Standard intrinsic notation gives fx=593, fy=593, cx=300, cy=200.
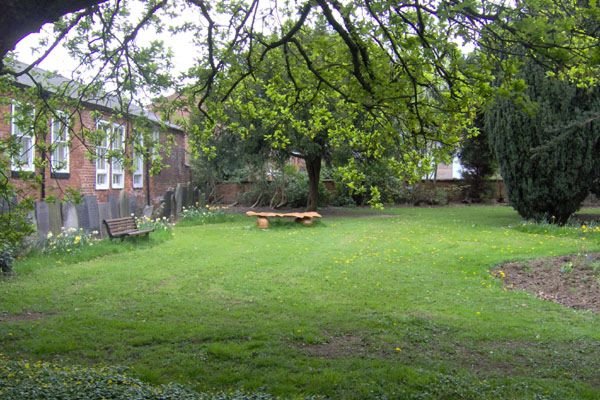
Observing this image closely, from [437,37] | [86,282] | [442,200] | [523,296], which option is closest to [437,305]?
[523,296]

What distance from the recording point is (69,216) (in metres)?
14.2

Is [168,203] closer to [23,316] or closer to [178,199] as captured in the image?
[178,199]

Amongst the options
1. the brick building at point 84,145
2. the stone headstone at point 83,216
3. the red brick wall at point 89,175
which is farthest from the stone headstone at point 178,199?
the stone headstone at point 83,216

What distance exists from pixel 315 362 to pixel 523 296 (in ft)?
14.4

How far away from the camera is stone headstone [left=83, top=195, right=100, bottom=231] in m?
15.4

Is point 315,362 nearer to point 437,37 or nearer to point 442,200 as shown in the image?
point 437,37

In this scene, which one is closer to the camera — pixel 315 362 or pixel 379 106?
pixel 315 362

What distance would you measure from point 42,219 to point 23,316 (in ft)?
19.7

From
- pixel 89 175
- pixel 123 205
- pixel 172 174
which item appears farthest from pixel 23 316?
pixel 172 174

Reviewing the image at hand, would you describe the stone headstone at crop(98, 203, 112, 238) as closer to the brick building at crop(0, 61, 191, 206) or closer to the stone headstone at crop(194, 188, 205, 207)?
the brick building at crop(0, 61, 191, 206)

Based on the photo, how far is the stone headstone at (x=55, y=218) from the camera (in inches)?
523

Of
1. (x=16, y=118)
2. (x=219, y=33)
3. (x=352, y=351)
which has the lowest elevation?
(x=352, y=351)

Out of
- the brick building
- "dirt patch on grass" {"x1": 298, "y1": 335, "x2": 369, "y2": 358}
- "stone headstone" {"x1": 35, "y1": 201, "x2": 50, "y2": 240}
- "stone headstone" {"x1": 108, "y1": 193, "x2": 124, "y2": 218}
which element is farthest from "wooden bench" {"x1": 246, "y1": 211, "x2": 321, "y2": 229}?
"dirt patch on grass" {"x1": 298, "y1": 335, "x2": 369, "y2": 358}

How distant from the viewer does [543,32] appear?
4.57 meters
